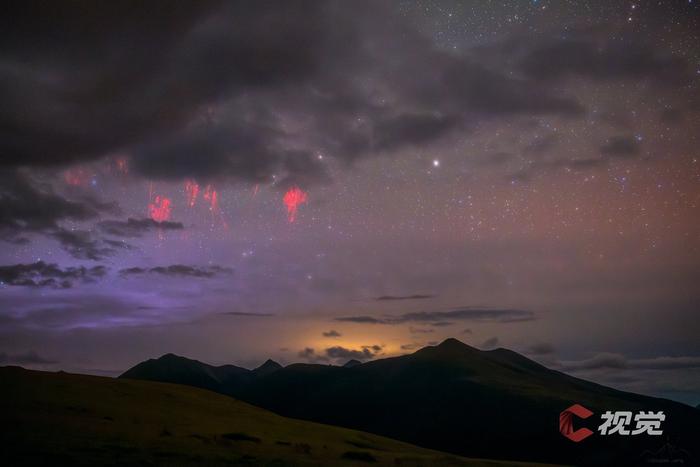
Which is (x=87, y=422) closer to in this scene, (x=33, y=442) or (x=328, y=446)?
(x=33, y=442)

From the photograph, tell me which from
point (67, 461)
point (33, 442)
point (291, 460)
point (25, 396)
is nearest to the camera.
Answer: point (67, 461)

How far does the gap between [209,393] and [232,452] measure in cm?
5613

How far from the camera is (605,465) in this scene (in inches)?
7864

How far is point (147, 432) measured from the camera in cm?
5034

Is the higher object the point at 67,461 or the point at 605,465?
the point at 67,461

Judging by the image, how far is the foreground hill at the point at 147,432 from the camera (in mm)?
37656

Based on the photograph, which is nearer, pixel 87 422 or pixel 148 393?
pixel 87 422

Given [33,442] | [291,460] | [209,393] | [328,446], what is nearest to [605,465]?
[209,393]

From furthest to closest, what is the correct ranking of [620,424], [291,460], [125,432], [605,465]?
1. [605,465]
2. [620,424]
3. [125,432]
4. [291,460]

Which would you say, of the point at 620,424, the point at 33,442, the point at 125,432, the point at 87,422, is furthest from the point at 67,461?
the point at 620,424

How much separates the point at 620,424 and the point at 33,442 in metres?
53.0

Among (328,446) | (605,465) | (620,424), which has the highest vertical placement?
(620,424)

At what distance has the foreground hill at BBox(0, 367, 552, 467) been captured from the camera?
37656 millimetres

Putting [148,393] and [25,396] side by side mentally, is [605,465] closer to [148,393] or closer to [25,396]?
[148,393]
